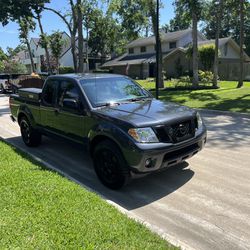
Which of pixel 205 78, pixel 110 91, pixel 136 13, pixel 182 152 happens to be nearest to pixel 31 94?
pixel 110 91

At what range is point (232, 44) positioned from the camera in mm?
40156

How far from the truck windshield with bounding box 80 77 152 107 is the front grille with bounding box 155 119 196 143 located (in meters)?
1.35

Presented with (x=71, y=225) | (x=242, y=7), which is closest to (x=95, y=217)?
(x=71, y=225)

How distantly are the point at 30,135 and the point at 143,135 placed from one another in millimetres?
4107

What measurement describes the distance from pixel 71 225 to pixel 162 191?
182 cm

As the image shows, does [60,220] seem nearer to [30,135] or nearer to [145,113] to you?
[145,113]

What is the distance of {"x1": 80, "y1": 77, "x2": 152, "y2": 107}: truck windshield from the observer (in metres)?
6.11

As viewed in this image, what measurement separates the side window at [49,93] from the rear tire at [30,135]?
107 cm

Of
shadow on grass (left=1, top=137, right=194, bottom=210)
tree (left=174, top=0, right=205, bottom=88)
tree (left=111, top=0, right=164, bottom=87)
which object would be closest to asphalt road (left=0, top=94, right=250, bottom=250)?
shadow on grass (left=1, top=137, right=194, bottom=210)

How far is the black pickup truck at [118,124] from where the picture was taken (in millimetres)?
4965

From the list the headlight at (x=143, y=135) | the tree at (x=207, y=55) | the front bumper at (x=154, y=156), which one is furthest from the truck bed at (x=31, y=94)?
the tree at (x=207, y=55)

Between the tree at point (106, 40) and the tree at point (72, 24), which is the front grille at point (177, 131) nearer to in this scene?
the tree at point (72, 24)

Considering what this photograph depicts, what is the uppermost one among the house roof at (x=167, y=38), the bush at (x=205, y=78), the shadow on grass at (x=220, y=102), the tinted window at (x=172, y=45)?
the house roof at (x=167, y=38)

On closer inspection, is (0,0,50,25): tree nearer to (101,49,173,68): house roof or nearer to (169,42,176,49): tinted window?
(101,49,173,68): house roof
